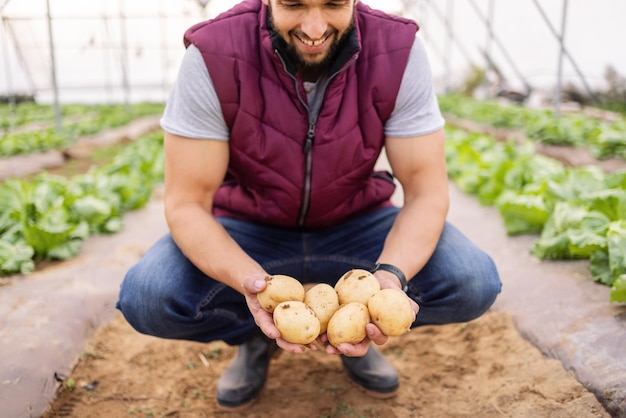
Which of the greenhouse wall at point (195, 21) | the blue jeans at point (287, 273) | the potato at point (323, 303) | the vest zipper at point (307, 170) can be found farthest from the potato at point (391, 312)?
the greenhouse wall at point (195, 21)

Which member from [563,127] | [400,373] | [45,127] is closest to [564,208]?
[400,373]

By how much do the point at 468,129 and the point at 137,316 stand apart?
9.86 metres

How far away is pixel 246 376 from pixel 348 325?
811 mm

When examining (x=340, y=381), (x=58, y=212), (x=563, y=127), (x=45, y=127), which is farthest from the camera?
(x=45, y=127)

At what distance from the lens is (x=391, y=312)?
1.77 meters

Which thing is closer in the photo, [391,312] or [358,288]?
[391,312]

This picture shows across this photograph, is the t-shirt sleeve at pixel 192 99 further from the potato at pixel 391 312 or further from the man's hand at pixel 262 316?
the potato at pixel 391 312

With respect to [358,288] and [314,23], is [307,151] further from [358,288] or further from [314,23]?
[358,288]

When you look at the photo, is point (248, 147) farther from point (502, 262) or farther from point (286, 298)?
point (502, 262)

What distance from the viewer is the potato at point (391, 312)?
1.77 metres

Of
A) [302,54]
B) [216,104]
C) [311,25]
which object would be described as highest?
[311,25]

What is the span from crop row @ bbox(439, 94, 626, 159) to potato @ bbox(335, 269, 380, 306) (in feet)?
14.1

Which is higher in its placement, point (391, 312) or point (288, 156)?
point (288, 156)

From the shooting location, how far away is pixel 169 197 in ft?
7.13
